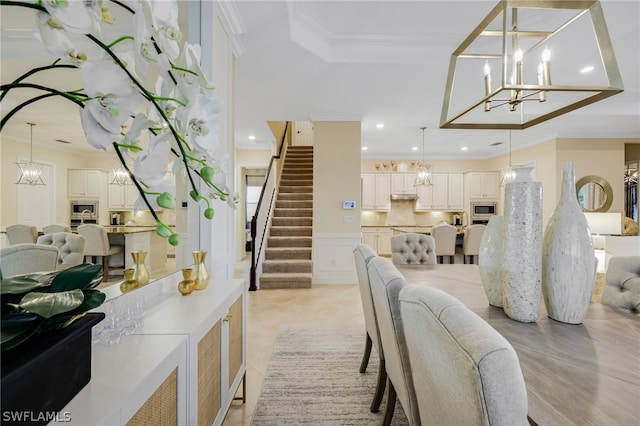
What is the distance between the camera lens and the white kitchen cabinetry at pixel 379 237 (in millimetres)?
7840

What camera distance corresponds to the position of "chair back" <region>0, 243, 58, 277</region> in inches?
29.9

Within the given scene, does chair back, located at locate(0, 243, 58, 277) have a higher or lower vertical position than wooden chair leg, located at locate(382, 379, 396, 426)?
higher

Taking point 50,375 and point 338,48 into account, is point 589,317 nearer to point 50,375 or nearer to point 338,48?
point 50,375

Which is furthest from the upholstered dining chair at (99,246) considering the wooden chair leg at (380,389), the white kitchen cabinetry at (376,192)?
the white kitchen cabinetry at (376,192)

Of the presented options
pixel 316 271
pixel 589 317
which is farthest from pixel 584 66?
pixel 316 271

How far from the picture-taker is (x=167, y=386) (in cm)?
95

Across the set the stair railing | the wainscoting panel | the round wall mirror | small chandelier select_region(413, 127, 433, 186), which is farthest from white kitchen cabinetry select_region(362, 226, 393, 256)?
the round wall mirror

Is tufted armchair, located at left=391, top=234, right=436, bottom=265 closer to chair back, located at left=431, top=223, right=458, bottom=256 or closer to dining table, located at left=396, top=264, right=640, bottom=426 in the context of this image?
dining table, located at left=396, top=264, right=640, bottom=426

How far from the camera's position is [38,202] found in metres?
0.86

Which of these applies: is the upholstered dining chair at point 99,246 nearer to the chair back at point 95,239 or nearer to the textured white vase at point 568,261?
the chair back at point 95,239

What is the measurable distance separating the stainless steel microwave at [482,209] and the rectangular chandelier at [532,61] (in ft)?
11.3

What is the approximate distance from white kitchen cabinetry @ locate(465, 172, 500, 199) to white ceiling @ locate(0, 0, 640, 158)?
9.28 ft

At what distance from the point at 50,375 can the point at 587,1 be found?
2.45 metres

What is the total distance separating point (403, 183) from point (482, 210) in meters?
2.23
